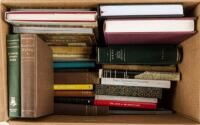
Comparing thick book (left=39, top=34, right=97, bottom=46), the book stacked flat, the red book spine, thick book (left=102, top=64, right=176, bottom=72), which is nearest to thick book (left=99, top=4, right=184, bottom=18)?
the book stacked flat

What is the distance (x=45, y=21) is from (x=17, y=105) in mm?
255

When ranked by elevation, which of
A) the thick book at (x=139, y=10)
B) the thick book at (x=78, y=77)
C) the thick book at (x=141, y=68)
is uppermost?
the thick book at (x=139, y=10)

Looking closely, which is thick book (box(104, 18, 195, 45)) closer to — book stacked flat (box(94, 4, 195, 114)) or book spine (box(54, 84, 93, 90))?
book stacked flat (box(94, 4, 195, 114))

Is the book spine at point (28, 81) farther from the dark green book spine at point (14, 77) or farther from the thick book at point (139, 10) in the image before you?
the thick book at point (139, 10)

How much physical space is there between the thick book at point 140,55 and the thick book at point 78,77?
0.28ft

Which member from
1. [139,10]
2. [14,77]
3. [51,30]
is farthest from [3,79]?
[139,10]

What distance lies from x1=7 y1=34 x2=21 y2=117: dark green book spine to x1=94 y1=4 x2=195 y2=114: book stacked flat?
0.85 ft

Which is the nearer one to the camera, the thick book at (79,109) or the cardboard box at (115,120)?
the cardboard box at (115,120)

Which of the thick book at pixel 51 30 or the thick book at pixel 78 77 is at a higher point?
the thick book at pixel 51 30

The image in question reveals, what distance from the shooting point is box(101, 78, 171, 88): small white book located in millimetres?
1019

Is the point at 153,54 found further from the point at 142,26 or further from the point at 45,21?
the point at 45,21

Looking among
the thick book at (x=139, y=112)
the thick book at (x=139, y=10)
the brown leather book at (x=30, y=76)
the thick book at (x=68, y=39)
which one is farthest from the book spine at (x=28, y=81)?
the thick book at (x=139, y=112)

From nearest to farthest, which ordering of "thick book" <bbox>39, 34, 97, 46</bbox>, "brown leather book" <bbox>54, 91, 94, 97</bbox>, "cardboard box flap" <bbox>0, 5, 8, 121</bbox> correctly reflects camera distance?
"cardboard box flap" <bbox>0, 5, 8, 121</bbox>, "thick book" <bbox>39, 34, 97, 46</bbox>, "brown leather book" <bbox>54, 91, 94, 97</bbox>

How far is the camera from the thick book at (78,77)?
3.43 ft
